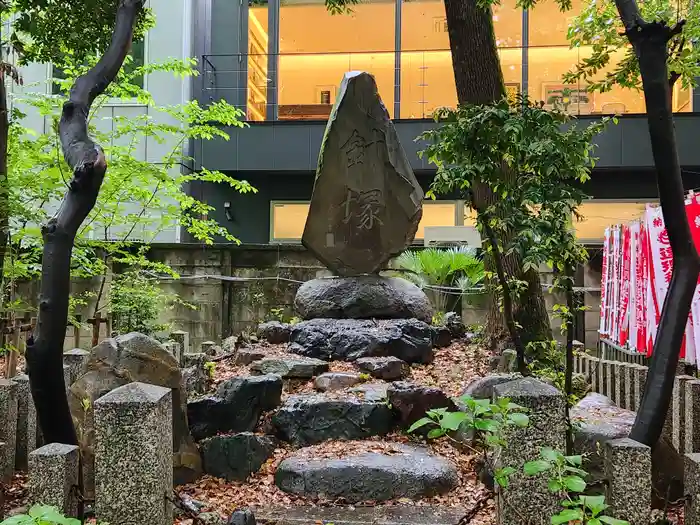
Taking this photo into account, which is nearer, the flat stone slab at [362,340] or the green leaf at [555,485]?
the green leaf at [555,485]

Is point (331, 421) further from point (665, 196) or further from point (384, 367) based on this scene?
point (665, 196)

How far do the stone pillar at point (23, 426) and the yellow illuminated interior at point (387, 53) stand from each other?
36.6 ft

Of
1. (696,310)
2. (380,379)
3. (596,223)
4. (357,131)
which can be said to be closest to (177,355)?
(380,379)

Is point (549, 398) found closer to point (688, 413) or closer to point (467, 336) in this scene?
point (688, 413)

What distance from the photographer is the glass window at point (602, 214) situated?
48.2ft

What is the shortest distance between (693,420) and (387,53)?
12.5 metres

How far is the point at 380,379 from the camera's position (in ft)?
22.2

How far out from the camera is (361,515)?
4398 mm

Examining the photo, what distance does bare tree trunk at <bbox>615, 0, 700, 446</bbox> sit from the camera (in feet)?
12.1

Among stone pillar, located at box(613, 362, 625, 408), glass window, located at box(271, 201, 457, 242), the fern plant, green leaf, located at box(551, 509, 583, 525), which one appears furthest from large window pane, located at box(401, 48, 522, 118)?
green leaf, located at box(551, 509, 583, 525)

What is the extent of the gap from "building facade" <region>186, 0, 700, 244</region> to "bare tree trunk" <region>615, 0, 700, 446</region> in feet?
33.8

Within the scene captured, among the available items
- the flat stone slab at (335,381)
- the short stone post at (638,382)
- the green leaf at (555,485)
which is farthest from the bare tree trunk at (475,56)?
the green leaf at (555,485)

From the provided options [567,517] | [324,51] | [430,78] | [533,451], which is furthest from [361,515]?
[324,51]

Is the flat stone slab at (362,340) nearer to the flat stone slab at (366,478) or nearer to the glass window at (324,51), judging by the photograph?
the flat stone slab at (366,478)
